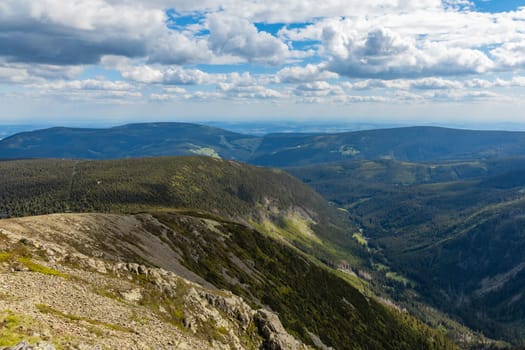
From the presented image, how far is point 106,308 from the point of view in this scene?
59.9m

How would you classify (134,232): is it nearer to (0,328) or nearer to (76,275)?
(76,275)

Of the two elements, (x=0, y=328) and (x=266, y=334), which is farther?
(x=266, y=334)

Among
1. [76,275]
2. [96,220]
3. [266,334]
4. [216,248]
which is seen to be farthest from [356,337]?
[76,275]

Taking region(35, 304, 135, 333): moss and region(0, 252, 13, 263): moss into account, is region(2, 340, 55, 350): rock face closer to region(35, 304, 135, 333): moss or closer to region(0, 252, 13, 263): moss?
region(35, 304, 135, 333): moss

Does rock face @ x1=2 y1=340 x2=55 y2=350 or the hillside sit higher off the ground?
rock face @ x1=2 y1=340 x2=55 y2=350

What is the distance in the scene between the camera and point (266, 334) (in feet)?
303

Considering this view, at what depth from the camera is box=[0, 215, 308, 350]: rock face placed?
45.0 m

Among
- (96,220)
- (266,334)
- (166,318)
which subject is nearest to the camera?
(166,318)

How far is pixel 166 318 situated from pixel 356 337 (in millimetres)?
159139

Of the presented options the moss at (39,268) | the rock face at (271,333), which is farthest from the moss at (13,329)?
the rock face at (271,333)

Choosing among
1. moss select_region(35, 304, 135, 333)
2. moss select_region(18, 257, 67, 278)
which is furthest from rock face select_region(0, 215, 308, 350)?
moss select_region(18, 257, 67, 278)

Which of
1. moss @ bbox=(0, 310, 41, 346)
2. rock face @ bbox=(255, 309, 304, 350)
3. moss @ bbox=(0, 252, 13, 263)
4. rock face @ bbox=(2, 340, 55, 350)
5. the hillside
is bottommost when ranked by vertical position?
rock face @ bbox=(255, 309, 304, 350)

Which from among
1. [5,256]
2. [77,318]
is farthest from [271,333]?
[5,256]

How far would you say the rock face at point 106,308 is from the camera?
148 feet
